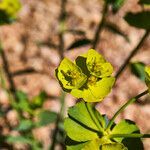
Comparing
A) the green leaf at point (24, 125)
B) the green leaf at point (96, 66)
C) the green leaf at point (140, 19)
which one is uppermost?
the green leaf at point (140, 19)

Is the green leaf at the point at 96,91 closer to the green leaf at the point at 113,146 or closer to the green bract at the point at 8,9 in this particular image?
the green leaf at the point at 113,146

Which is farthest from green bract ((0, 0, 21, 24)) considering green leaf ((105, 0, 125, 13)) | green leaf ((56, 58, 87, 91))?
green leaf ((56, 58, 87, 91))

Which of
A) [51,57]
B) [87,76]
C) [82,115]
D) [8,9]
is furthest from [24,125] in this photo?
[51,57]

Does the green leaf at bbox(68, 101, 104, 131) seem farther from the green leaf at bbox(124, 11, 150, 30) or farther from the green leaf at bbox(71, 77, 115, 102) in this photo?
the green leaf at bbox(124, 11, 150, 30)

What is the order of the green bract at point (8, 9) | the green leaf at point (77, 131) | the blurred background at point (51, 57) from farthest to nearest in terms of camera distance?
the blurred background at point (51, 57) < the green bract at point (8, 9) < the green leaf at point (77, 131)

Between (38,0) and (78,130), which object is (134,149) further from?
(38,0)

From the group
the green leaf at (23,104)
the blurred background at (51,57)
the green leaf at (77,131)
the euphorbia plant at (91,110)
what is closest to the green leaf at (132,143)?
the euphorbia plant at (91,110)
